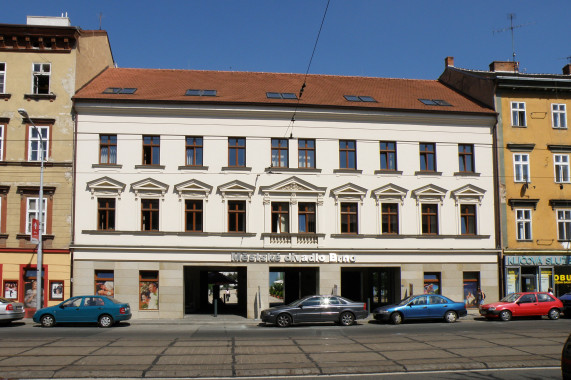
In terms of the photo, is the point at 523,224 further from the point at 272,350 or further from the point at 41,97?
the point at 41,97

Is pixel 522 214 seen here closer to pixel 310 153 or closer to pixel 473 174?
pixel 473 174

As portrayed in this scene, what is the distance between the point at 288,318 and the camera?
83.0ft

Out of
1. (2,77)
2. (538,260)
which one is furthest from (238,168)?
(538,260)

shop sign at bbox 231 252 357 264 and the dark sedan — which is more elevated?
shop sign at bbox 231 252 357 264

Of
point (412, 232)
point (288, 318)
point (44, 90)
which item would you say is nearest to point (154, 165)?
point (44, 90)

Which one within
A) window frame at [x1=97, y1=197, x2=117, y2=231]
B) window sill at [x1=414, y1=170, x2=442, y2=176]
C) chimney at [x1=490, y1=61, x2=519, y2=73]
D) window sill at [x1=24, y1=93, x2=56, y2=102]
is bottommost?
window frame at [x1=97, y1=197, x2=117, y2=231]

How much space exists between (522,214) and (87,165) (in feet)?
78.8

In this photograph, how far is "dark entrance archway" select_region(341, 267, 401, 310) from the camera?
34.3 metres

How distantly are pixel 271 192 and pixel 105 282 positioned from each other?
9.74 m

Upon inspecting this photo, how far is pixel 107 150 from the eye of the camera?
30.4 m

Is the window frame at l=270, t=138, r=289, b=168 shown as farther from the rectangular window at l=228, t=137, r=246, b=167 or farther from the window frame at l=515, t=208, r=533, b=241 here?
the window frame at l=515, t=208, r=533, b=241

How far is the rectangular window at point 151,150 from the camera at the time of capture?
30.5 meters

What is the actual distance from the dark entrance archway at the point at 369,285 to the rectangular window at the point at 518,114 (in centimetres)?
1136

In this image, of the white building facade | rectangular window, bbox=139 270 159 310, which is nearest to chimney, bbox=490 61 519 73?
the white building facade
